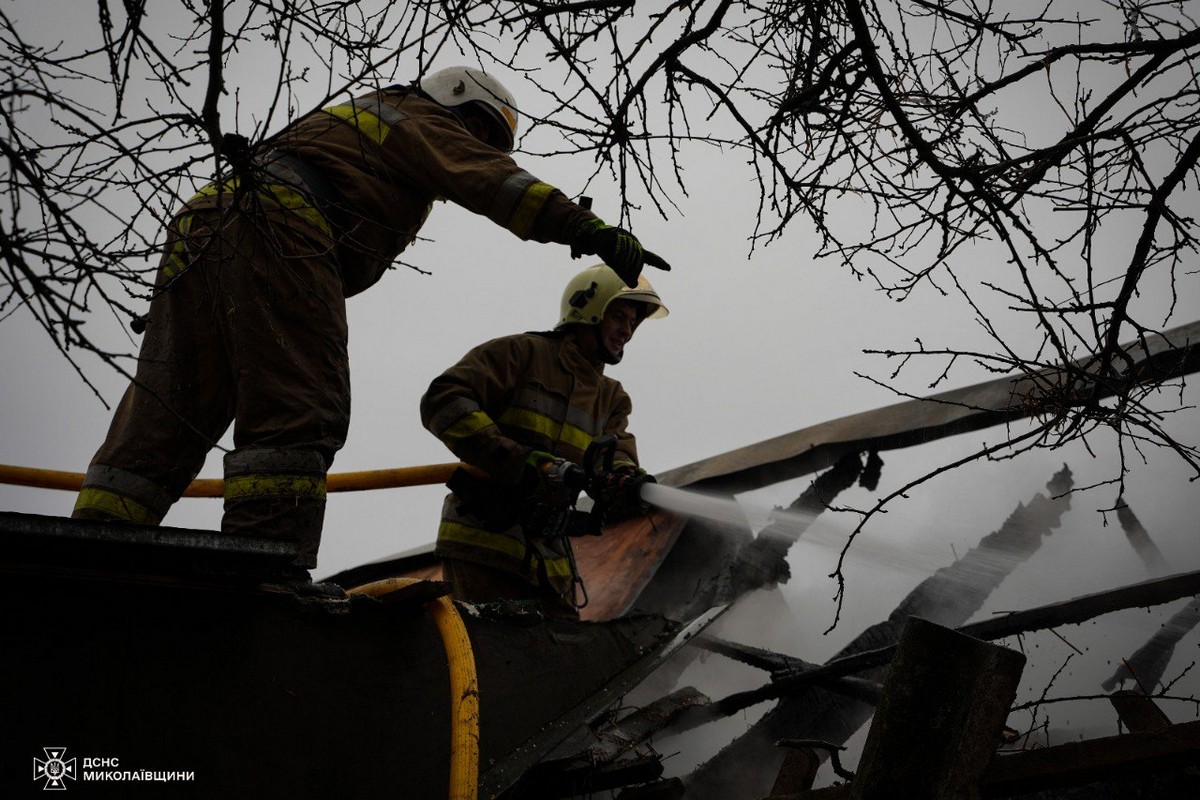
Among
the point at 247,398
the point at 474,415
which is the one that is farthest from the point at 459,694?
the point at 474,415

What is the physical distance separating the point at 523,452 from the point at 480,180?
1.10 meters

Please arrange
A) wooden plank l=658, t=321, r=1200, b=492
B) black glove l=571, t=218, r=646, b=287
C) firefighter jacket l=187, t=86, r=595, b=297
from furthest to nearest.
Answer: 1. wooden plank l=658, t=321, r=1200, b=492
2. firefighter jacket l=187, t=86, r=595, b=297
3. black glove l=571, t=218, r=646, b=287

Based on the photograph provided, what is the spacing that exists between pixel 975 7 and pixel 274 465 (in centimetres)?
224

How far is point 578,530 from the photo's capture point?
13.8 feet

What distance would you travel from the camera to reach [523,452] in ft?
12.1

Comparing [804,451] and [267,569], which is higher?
[804,451]

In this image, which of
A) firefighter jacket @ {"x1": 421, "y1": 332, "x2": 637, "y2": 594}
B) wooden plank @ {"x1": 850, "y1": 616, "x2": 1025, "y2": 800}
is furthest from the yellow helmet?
wooden plank @ {"x1": 850, "y1": 616, "x2": 1025, "y2": 800}

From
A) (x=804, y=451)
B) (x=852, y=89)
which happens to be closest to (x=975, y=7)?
(x=852, y=89)

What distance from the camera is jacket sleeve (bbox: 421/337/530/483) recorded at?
367 cm

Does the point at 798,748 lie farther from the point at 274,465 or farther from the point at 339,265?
the point at 339,265

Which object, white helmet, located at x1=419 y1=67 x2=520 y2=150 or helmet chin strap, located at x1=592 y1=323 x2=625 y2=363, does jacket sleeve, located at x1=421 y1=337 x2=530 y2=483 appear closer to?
helmet chin strap, located at x1=592 y1=323 x2=625 y2=363

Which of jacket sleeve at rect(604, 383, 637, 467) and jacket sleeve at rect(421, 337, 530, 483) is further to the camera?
jacket sleeve at rect(604, 383, 637, 467)

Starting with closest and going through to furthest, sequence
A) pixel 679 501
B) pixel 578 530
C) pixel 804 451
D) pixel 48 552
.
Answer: pixel 48 552 → pixel 578 530 → pixel 679 501 → pixel 804 451

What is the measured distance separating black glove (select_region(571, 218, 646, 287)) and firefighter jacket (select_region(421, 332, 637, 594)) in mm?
1015
